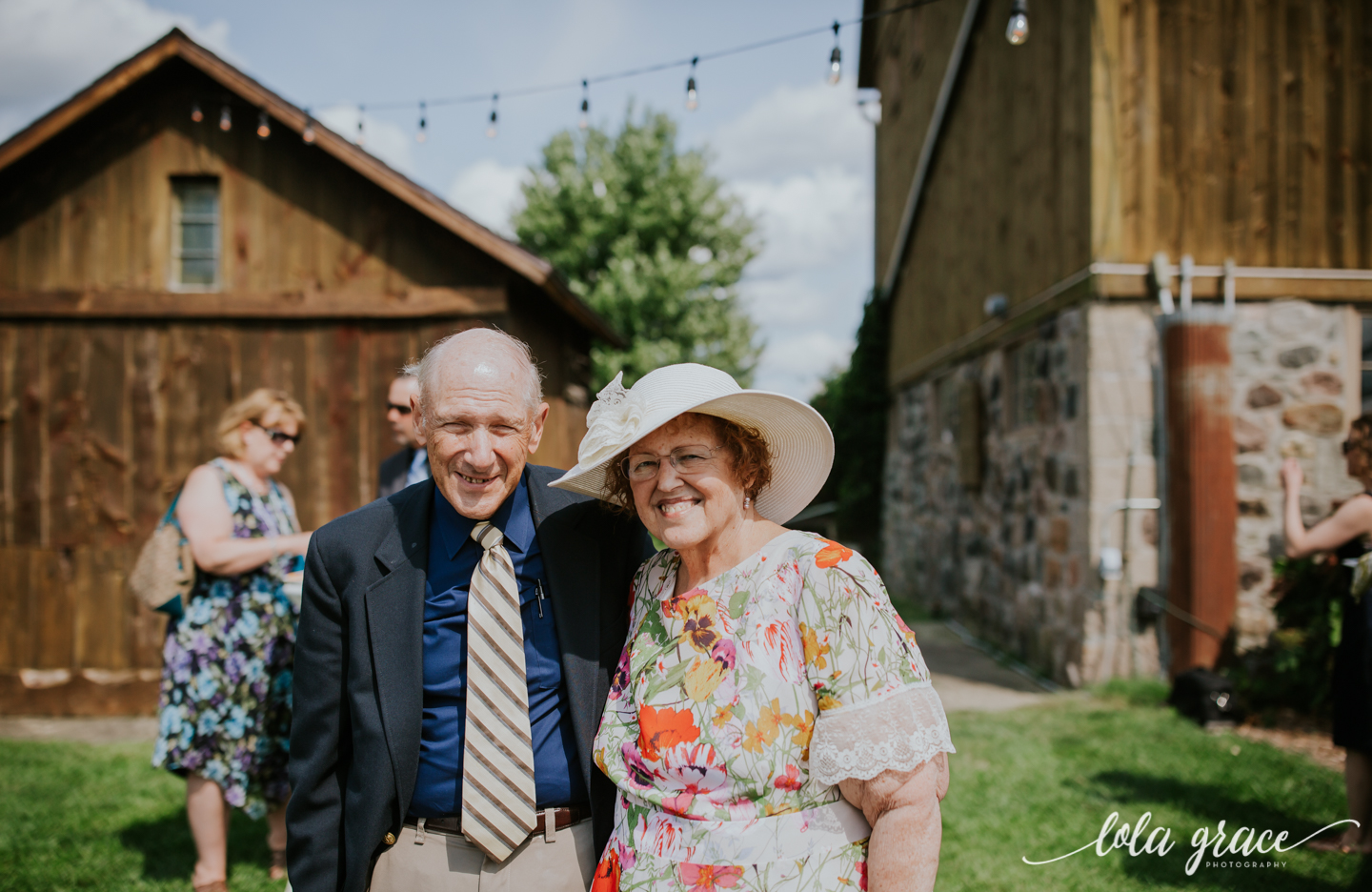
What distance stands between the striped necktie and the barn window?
6.17 m

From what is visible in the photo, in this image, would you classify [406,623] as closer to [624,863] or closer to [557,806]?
[557,806]

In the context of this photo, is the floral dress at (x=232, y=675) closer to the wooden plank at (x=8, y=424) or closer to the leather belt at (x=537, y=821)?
the leather belt at (x=537, y=821)

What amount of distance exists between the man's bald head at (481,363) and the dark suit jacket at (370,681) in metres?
0.33

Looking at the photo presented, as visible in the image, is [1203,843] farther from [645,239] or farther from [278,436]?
[645,239]

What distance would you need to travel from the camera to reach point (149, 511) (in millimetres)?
6676

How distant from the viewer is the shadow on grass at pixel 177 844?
3760mm

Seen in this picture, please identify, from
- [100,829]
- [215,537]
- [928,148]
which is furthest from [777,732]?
[928,148]

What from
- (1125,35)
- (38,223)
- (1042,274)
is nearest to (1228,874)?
(1042,274)

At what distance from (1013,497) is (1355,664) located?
4.08 m

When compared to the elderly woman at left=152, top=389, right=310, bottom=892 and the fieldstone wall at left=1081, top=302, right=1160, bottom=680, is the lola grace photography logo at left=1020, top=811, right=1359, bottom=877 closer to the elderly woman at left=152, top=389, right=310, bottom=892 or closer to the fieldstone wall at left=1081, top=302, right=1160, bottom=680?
the fieldstone wall at left=1081, top=302, right=1160, bottom=680

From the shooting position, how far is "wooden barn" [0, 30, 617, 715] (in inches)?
261

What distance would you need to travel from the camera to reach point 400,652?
71.9 inches

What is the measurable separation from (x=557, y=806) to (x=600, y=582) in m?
0.49

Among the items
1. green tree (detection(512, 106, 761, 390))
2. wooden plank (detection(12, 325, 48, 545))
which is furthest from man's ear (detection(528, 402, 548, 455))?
green tree (detection(512, 106, 761, 390))
